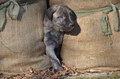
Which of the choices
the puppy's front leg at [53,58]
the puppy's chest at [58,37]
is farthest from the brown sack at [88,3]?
the puppy's front leg at [53,58]

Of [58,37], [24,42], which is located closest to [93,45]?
[58,37]

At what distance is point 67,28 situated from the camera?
3486 mm

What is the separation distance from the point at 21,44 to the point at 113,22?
1.42m

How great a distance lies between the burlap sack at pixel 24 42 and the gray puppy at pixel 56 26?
4.6 inches

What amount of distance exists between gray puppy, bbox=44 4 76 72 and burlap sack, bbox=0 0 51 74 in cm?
12

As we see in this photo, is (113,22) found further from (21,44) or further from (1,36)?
(1,36)

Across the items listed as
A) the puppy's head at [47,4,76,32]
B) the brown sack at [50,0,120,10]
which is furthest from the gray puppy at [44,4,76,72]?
the brown sack at [50,0,120,10]

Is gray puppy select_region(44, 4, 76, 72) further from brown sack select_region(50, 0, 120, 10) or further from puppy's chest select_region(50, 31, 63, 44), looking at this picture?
brown sack select_region(50, 0, 120, 10)

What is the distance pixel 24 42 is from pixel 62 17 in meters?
0.72

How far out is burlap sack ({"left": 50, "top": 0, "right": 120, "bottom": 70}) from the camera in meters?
3.43

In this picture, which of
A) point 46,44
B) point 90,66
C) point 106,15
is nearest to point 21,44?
point 46,44

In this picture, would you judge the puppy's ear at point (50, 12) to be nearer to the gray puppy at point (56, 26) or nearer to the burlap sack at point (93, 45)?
the gray puppy at point (56, 26)

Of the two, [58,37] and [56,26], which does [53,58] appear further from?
[56,26]

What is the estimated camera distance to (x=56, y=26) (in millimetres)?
3648
